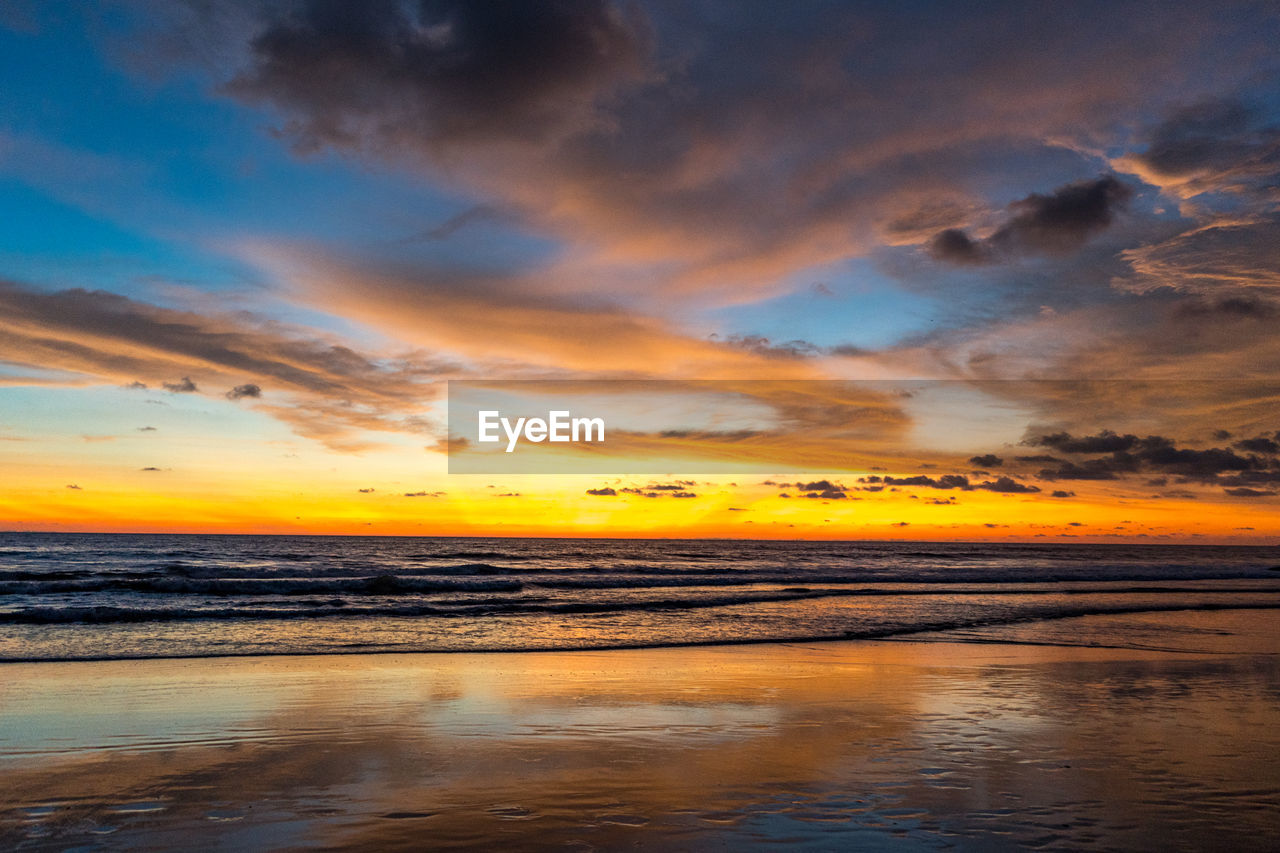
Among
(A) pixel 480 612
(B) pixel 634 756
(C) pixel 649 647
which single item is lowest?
(A) pixel 480 612

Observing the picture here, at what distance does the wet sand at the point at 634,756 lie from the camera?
562cm

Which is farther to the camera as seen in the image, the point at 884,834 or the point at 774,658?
the point at 774,658

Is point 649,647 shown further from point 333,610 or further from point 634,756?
point 333,610

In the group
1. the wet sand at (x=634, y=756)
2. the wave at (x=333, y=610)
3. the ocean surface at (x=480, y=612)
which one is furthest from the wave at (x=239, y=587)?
the wet sand at (x=634, y=756)

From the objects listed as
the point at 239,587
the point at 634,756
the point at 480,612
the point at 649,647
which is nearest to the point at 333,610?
the point at 480,612

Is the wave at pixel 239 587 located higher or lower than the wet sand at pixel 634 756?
lower

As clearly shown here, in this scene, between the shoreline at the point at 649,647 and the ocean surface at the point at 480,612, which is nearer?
the shoreline at the point at 649,647

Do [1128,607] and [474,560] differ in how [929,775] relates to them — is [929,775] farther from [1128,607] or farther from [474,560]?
[474,560]

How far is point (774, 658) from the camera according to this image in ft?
48.2

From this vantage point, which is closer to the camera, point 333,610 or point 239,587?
point 333,610

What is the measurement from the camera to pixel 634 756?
25.0 feet

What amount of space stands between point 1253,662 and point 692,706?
1198cm

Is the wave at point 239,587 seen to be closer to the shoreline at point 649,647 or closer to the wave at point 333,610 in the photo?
the wave at point 333,610

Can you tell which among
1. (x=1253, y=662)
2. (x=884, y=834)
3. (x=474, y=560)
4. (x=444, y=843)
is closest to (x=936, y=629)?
(x=1253, y=662)
